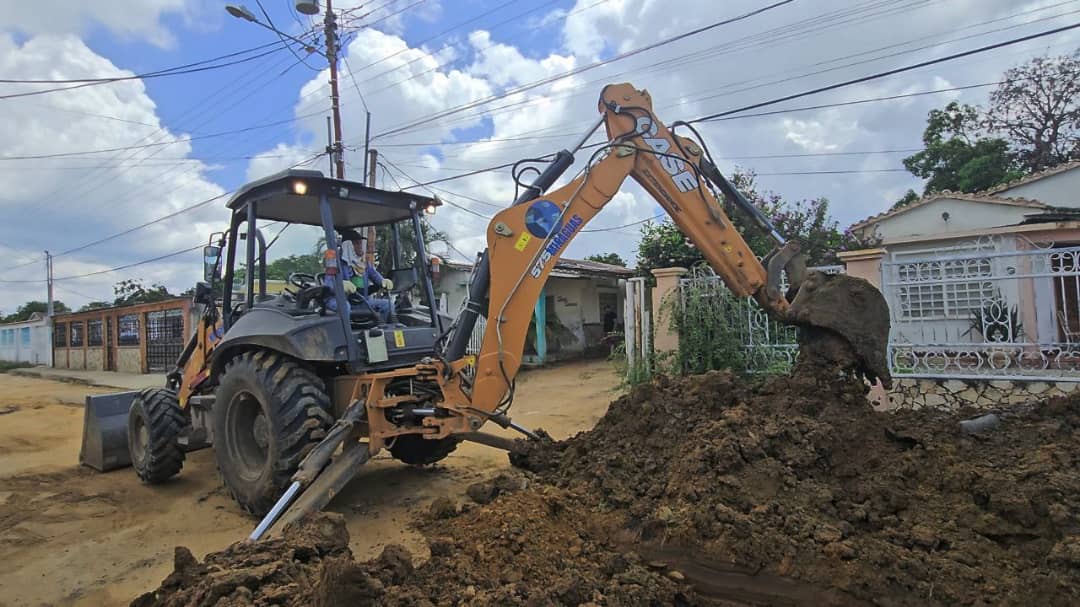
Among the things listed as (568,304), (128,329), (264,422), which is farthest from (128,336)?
(264,422)

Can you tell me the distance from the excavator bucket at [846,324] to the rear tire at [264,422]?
123 inches

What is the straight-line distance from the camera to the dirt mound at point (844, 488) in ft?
7.55

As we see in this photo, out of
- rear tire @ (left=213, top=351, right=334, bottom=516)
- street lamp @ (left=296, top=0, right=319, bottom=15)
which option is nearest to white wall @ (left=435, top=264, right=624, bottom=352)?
street lamp @ (left=296, top=0, right=319, bottom=15)

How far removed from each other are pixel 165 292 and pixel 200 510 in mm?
28433

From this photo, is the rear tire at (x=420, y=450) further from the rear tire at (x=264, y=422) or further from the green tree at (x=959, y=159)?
the green tree at (x=959, y=159)

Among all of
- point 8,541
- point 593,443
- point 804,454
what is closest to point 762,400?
point 804,454

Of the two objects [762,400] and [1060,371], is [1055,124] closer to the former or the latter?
[1060,371]

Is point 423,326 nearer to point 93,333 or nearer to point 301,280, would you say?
point 301,280

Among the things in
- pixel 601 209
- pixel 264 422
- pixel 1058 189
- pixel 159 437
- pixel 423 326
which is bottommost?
pixel 159 437

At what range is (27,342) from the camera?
27219 mm

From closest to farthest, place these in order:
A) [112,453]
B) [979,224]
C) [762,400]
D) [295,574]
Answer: [295,574]
[762,400]
[112,453]
[979,224]

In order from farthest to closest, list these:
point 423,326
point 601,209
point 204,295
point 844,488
Result: 1. point 204,295
2. point 423,326
3. point 601,209
4. point 844,488

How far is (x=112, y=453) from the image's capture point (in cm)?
558

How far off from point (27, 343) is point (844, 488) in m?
34.2
